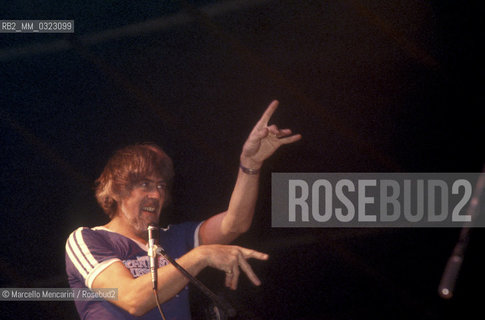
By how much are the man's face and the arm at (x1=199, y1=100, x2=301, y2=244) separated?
11.5 inches

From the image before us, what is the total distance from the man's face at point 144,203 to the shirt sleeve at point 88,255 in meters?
0.19

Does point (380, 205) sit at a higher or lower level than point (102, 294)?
higher

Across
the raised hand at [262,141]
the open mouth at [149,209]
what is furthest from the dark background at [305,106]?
the raised hand at [262,141]

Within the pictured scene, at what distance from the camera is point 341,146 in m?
2.81

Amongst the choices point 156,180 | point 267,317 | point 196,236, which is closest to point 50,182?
point 156,180

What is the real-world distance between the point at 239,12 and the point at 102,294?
174 centimetres

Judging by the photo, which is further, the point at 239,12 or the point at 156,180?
the point at 239,12

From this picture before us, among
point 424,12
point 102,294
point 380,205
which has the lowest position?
point 102,294

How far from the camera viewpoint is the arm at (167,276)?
169 cm

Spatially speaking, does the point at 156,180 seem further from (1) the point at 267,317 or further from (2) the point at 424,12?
(2) the point at 424,12

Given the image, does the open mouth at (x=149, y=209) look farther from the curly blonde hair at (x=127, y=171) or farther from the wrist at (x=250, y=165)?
the wrist at (x=250, y=165)

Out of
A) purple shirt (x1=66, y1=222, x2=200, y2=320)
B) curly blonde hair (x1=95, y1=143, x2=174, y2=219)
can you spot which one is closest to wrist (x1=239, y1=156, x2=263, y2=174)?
curly blonde hair (x1=95, y1=143, x2=174, y2=219)

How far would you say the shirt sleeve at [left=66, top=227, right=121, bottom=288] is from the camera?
1.98 m

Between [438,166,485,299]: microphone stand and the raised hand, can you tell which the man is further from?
[438,166,485,299]: microphone stand
